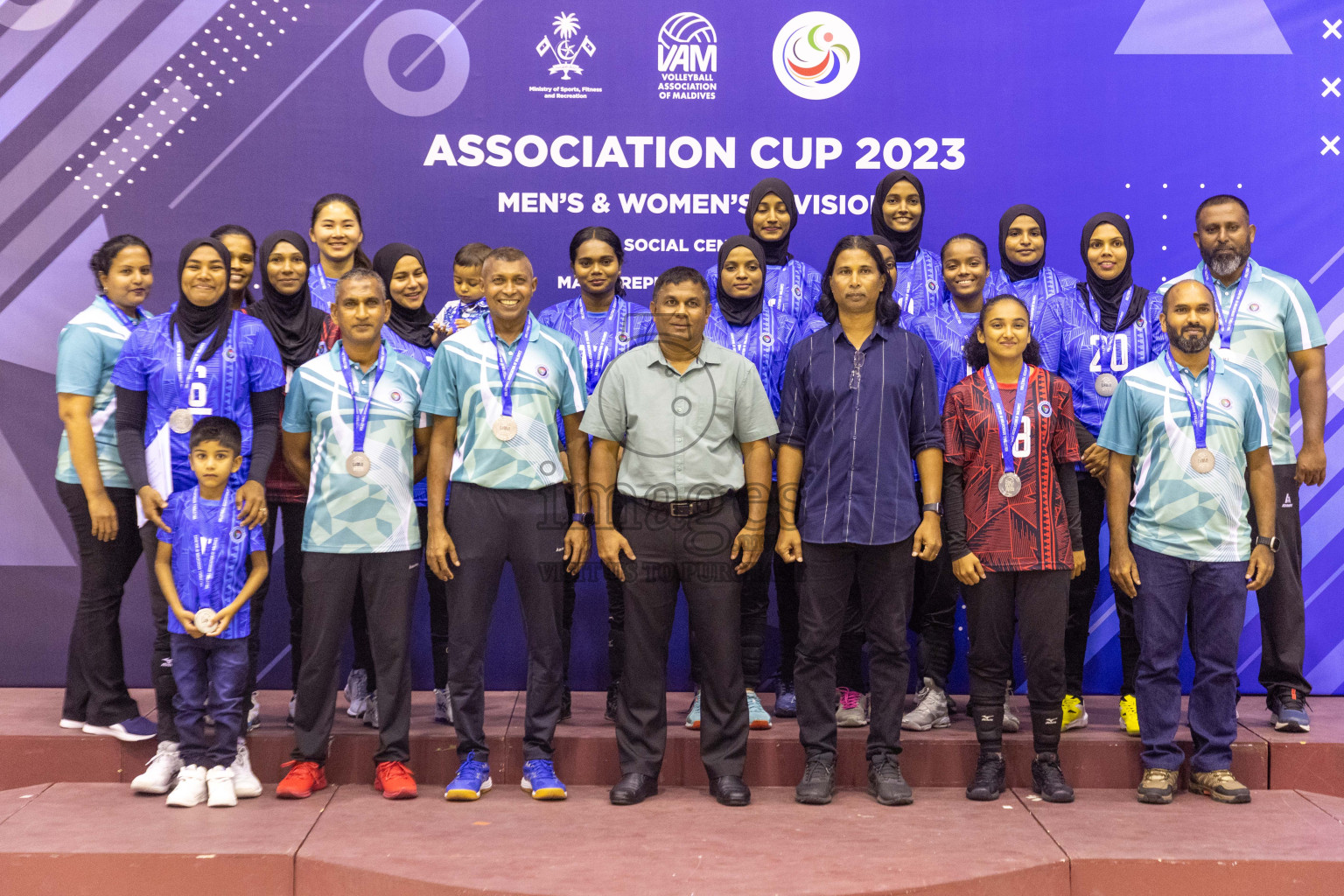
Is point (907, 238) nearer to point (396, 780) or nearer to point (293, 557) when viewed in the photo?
point (293, 557)

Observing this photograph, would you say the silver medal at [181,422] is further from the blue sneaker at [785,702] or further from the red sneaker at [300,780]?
the blue sneaker at [785,702]

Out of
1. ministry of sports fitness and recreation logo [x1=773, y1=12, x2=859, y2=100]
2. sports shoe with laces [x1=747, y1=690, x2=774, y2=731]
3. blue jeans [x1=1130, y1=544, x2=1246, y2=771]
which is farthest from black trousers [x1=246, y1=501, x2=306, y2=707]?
blue jeans [x1=1130, y1=544, x2=1246, y2=771]

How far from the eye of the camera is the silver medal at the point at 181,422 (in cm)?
372

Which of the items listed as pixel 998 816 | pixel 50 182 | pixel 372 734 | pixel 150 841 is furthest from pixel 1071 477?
pixel 50 182

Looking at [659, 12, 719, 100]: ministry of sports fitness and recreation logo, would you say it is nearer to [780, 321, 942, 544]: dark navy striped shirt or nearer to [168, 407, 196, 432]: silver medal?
[780, 321, 942, 544]: dark navy striped shirt

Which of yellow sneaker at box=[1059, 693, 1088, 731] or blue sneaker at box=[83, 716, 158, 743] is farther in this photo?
yellow sneaker at box=[1059, 693, 1088, 731]

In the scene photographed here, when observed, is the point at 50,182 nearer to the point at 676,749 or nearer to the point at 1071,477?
the point at 676,749

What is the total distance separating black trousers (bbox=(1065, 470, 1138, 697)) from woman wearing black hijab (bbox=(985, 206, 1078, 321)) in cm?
68

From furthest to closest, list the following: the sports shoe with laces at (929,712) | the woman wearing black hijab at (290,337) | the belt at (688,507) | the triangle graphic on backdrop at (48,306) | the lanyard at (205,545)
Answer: the triangle graphic on backdrop at (48,306) → the sports shoe with laces at (929,712) → the woman wearing black hijab at (290,337) → the belt at (688,507) → the lanyard at (205,545)

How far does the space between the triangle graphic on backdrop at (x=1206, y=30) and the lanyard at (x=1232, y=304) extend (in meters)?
1.24

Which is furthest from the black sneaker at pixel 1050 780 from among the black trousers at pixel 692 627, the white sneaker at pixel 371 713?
the white sneaker at pixel 371 713

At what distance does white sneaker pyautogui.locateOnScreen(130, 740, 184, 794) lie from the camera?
12.3 ft

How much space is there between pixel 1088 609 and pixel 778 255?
1.75m

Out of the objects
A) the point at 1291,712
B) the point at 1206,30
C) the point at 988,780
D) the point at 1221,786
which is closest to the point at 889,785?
the point at 988,780
